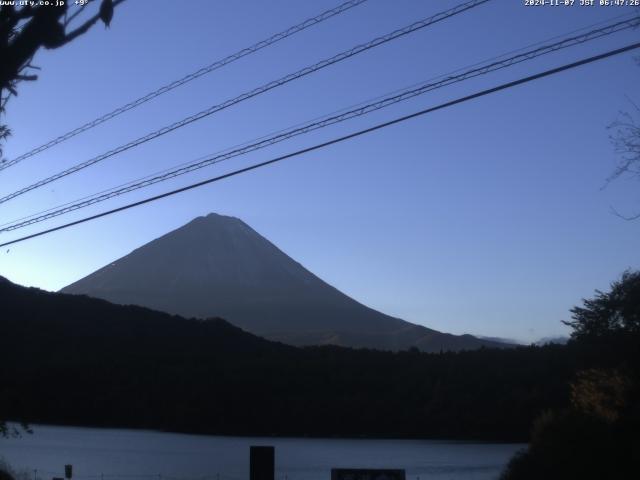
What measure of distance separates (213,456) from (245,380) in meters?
21.7

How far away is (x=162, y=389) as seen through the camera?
74.6 meters

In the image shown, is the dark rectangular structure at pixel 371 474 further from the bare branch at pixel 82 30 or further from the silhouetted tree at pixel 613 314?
the silhouetted tree at pixel 613 314

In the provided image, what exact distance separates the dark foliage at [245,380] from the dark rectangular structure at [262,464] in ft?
163

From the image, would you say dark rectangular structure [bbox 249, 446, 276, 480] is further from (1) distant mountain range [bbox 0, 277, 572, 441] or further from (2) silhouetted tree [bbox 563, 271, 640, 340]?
(1) distant mountain range [bbox 0, 277, 572, 441]

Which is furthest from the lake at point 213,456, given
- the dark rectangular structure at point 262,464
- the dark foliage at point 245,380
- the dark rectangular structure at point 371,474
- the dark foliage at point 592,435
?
the dark rectangular structure at point 262,464

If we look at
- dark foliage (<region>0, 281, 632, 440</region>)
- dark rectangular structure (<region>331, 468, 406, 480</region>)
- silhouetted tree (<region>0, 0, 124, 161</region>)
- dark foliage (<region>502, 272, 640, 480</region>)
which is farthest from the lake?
silhouetted tree (<region>0, 0, 124, 161</region>)

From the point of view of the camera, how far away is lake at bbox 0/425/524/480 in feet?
143

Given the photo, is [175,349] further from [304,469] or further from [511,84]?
[511,84]

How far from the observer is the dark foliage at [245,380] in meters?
63.5

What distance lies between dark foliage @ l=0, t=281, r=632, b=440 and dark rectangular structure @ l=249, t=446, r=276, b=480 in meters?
49.8

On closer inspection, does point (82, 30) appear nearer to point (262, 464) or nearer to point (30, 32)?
point (30, 32)

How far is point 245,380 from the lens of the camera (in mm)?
76312

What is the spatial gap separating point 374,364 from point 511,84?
74.0 m

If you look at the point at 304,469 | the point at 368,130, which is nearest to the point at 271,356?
the point at 304,469
